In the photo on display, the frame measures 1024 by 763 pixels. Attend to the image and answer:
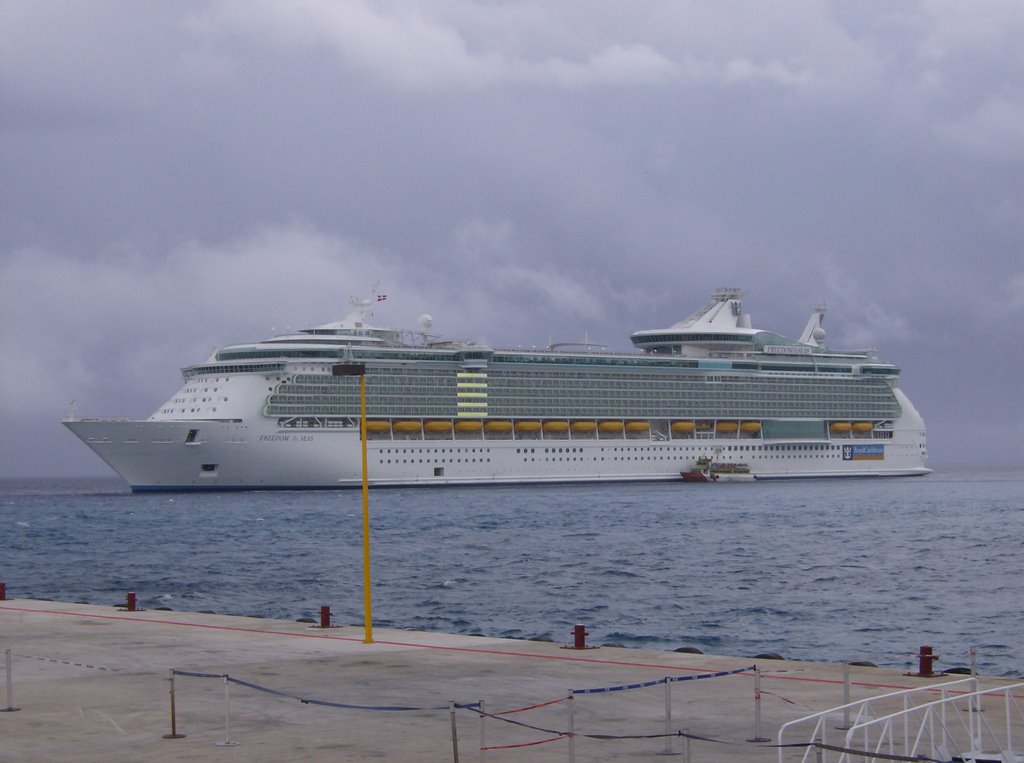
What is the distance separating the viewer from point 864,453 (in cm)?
11262

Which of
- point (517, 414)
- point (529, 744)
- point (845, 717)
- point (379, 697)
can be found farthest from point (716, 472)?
point (529, 744)

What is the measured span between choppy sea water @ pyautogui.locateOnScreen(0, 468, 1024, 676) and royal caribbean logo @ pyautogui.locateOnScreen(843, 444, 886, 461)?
36.8 meters

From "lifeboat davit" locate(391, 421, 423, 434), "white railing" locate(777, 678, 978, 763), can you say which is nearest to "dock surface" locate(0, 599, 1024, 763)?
"white railing" locate(777, 678, 978, 763)

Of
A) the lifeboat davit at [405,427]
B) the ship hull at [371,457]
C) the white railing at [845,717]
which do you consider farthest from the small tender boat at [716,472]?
the white railing at [845,717]

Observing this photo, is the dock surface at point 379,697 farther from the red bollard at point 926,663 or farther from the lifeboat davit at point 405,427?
the lifeboat davit at point 405,427

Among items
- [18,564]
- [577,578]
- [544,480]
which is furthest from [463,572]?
[544,480]

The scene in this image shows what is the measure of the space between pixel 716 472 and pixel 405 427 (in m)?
23.3

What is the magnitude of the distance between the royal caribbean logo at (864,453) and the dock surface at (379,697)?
95447 mm

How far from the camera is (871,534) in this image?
52.1 metres

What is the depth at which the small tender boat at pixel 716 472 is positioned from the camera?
331 feet

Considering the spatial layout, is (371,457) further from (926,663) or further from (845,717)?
(845,717)

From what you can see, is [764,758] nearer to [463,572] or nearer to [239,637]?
[239,637]

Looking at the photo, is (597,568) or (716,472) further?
(716,472)

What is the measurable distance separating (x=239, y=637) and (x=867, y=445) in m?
98.3
